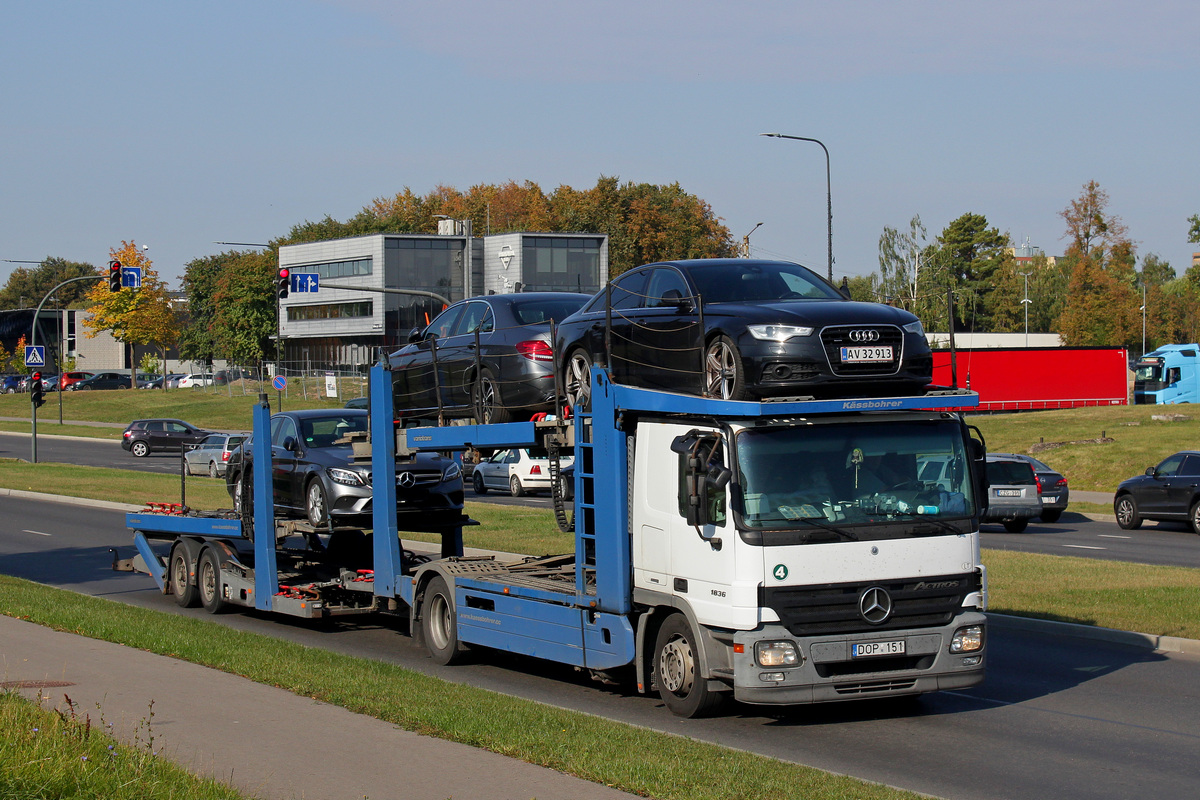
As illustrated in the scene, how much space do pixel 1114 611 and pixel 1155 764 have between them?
575 centimetres

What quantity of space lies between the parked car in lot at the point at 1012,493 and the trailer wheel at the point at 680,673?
642 inches

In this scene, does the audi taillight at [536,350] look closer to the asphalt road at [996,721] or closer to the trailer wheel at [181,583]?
the asphalt road at [996,721]

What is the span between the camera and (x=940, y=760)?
25.2ft

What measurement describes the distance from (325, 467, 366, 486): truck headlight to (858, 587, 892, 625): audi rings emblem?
7073 mm

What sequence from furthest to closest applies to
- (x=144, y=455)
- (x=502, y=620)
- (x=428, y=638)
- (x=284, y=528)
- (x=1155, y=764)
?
(x=144, y=455) < (x=284, y=528) < (x=428, y=638) < (x=502, y=620) < (x=1155, y=764)

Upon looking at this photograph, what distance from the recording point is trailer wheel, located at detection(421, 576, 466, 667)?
36.9ft

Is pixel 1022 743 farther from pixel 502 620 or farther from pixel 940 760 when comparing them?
pixel 502 620

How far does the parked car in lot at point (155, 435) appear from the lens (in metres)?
50.6

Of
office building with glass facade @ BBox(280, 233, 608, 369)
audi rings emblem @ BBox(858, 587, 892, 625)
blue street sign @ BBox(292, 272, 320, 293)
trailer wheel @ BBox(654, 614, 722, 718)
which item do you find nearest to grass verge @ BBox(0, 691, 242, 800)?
trailer wheel @ BBox(654, 614, 722, 718)

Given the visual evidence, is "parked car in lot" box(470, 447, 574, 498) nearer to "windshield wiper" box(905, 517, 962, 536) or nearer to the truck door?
the truck door

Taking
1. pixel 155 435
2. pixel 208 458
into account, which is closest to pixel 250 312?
pixel 155 435

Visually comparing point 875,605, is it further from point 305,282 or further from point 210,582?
point 305,282

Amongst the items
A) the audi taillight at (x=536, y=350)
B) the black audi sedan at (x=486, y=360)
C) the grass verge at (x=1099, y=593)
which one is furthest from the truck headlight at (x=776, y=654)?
the grass verge at (x=1099, y=593)

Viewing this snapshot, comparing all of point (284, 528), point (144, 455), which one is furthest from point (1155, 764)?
point (144, 455)
